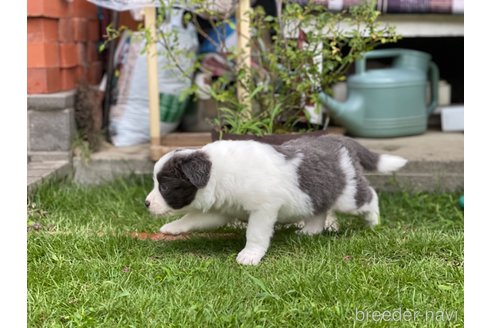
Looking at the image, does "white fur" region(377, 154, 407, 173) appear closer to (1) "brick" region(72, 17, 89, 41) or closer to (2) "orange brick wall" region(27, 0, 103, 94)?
(2) "orange brick wall" region(27, 0, 103, 94)

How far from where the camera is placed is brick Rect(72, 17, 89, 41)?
502 cm

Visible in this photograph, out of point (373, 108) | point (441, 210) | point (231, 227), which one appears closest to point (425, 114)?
point (373, 108)

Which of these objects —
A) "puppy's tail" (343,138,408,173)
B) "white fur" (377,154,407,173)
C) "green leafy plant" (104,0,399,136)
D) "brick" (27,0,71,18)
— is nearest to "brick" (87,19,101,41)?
"brick" (27,0,71,18)

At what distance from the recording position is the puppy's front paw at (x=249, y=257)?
3.15m

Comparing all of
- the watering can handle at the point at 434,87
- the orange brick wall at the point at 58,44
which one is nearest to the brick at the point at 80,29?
the orange brick wall at the point at 58,44

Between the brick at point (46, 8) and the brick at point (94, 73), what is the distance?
0.67 meters

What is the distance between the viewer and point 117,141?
204 inches

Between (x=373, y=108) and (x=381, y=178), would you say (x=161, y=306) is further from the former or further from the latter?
(x=373, y=108)

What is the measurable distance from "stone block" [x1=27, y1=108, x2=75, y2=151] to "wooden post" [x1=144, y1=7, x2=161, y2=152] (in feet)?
1.92

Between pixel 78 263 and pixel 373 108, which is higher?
pixel 373 108

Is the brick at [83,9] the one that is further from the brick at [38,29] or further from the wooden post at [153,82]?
the wooden post at [153,82]

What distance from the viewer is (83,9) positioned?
516 centimetres

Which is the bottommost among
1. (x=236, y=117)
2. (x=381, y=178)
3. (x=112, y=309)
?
(x=112, y=309)

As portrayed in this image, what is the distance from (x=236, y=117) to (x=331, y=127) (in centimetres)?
130
